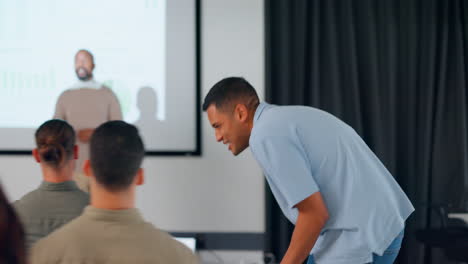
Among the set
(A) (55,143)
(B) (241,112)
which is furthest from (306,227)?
(A) (55,143)

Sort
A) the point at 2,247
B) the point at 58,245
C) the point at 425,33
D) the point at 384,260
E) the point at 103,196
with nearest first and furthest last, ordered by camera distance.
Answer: the point at 2,247 → the point at 58,245 → the point at 103,196 → the point at 384,260 → the point at 425,33

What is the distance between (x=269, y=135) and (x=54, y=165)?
29.3 inches

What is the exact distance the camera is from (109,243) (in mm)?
968

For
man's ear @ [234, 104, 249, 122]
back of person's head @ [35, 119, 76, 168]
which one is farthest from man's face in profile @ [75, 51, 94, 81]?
man's ear @ [234, 104, 249, 122]

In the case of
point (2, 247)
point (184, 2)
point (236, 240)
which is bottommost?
point (236, 240)

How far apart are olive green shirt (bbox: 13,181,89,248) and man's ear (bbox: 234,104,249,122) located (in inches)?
20.6

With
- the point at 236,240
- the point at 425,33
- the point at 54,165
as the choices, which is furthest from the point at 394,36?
the point at 54,165

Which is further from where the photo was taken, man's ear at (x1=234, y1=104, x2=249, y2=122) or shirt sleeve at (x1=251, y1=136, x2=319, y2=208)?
man's ear at (x1=234, y1=104, x2=249, y2=122)

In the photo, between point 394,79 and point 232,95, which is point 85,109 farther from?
point 394,79

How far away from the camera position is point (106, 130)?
121 cm

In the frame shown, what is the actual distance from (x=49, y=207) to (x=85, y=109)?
5.44 feet

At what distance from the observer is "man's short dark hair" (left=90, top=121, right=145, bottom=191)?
1.12 meters

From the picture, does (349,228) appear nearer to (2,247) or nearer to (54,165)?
(54,165)

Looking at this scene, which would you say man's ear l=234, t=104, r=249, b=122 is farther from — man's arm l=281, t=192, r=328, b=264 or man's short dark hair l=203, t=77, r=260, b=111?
man's arm l=281, t=192, r=328, b=264
